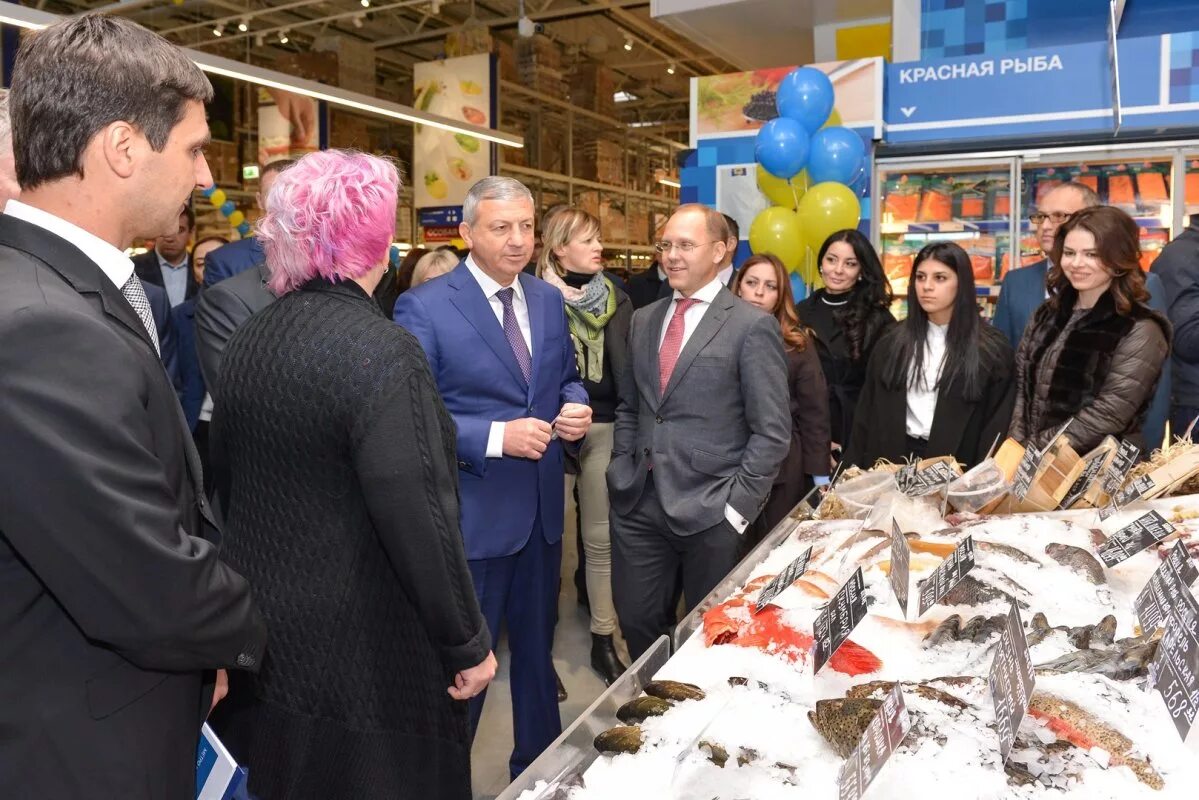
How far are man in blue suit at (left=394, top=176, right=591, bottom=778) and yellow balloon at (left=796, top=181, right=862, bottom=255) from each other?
282cm

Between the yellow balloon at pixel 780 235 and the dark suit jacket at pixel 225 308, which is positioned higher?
the yellow balloon at pixel 780 235

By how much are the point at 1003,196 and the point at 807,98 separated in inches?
53.6

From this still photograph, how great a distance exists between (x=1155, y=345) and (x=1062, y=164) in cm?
296

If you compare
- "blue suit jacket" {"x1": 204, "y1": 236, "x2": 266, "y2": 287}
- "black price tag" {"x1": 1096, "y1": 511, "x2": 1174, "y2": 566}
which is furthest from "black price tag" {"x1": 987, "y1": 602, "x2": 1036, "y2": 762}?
"blue suit jacket" {"x1": 204, "y1": 236, "x2": 266, "y2": 287}

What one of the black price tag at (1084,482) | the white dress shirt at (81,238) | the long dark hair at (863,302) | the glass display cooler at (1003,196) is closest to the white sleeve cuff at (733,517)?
the black price tag at (1084,482)

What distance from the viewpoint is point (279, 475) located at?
5.23 feet

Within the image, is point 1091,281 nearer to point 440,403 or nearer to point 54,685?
point 440,403

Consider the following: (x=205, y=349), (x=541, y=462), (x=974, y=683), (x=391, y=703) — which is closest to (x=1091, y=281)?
(x=541, y=462)

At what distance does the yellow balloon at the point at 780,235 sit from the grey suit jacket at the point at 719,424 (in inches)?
103

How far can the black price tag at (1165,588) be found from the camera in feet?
4.23

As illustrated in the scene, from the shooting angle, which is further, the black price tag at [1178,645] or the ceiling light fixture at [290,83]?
the ceiling light fixture at [290,83]

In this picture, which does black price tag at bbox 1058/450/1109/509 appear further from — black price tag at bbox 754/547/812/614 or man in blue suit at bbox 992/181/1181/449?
man in blue suit at bbox 992/181/1181/449

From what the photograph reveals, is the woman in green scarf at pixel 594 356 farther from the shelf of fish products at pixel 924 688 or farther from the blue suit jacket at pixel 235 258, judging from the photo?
the shelf of fish products at pixel 924 688

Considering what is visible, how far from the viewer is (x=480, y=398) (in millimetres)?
2533
